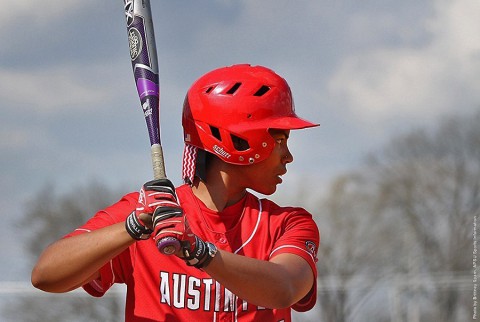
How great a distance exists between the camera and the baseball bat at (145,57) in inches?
135

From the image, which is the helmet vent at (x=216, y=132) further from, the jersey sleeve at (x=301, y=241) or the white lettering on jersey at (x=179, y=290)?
the white lettering on jersey at (x=179, y=290)

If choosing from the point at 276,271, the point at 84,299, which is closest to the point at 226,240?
the point at 276,271

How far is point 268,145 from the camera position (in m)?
3.40

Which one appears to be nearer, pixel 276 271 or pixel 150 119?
pixel 276 271

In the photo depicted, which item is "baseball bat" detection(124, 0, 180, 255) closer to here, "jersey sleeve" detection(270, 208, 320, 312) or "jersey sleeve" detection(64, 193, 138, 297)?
"jersey sleeve" detection(64, 193, 138, 297)

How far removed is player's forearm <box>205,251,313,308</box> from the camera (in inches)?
114

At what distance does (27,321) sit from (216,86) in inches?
288

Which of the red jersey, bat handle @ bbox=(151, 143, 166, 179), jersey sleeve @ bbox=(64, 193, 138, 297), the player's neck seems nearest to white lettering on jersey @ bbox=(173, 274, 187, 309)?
the red jersey

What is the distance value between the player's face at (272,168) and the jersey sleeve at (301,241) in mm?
177

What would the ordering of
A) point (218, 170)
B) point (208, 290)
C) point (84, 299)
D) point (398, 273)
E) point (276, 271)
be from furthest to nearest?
point (398, 273), point (84, 299), point (218, 170), point (208, 290), point (276, 271)

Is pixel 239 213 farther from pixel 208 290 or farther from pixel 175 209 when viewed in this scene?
pixel 175 209

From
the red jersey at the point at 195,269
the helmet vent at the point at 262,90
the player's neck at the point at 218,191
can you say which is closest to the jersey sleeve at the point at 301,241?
the red jersey at the point at 195,269

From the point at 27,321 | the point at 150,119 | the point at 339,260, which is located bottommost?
the point at 339,260

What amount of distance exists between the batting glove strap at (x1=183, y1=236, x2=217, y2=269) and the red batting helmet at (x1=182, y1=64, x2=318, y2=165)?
26.1 inches
